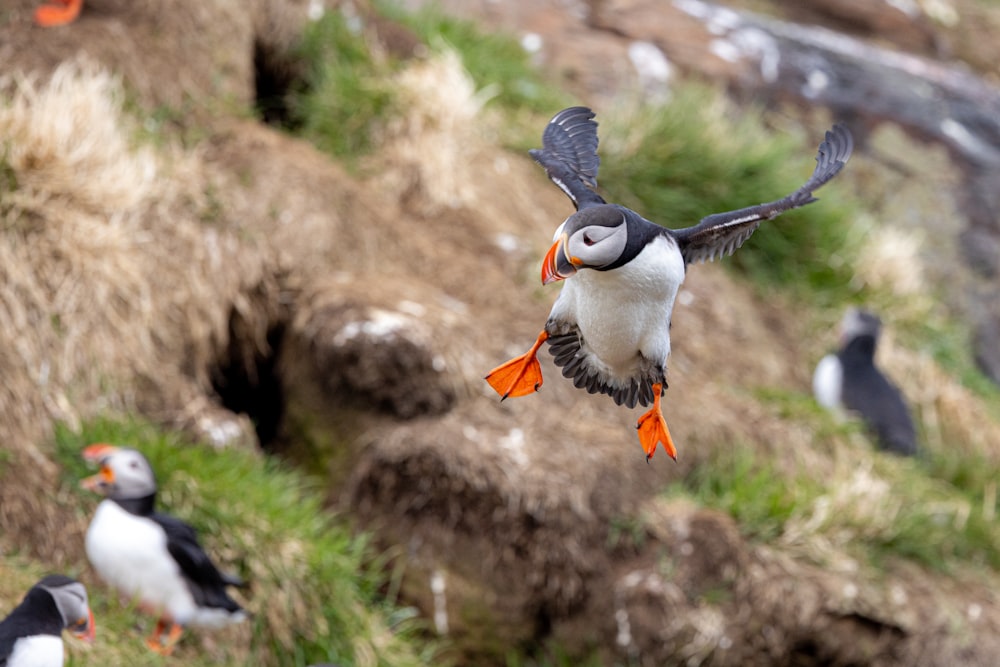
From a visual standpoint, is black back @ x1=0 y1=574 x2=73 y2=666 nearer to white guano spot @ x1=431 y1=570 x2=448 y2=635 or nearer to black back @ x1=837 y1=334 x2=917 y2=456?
white guano spot @ x1=431 y1=570 x2=448 y2=635

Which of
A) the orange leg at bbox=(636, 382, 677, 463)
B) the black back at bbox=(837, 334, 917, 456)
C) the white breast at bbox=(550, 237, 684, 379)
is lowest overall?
the black back at bbox=(837, 334, 917, 456)

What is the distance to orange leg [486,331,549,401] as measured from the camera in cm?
295

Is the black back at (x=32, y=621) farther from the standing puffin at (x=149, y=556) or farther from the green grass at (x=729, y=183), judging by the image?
the green grass at (x=729, y=183)

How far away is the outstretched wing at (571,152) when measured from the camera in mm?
2891

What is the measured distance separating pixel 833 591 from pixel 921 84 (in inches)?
232

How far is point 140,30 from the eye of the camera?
6719 mm

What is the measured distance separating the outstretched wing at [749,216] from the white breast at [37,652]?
2242 mm

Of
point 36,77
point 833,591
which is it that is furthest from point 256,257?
point 833,591

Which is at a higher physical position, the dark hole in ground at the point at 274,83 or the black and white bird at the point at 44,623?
the black and white bird at the point at 44,623

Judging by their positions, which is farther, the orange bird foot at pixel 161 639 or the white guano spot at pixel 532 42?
the white guano spot at pixel 532 42

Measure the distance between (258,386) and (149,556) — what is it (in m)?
1.78

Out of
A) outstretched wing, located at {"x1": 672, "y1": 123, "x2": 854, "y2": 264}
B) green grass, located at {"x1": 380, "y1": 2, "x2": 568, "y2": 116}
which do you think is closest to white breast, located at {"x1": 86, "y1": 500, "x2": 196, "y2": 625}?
outstretched wing, located at {"x1": 672, "y1": 123, "x2": 854, "y2": 264}

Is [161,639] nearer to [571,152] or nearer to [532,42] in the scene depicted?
[571,152]

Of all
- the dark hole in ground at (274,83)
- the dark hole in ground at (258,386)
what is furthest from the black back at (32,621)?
the dark hole in ground at (274,83)
